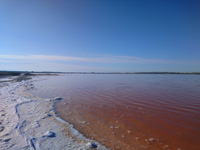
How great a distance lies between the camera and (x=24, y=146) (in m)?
3.17

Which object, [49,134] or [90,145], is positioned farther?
[49,134]

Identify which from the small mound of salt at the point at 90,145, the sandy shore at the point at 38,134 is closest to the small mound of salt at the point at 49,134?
the sandy shore at the point at 38,134

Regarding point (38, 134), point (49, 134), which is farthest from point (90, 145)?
point (38, 134)

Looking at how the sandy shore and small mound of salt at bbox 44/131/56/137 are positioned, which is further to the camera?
small mound of salt at bbox 44/131/56/137

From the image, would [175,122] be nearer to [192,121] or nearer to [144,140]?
[192,121]

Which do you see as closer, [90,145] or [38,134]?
[90,145]

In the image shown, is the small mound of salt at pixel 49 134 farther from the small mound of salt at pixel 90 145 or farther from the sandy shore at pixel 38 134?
the small mound of salt at pixel 90 145

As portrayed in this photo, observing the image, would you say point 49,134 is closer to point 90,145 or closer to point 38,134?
point 38,134

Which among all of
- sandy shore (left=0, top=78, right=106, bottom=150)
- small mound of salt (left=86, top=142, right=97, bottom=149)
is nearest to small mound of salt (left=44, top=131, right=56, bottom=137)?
sandy shore (left=0, top=78, right=106, bottom=150)

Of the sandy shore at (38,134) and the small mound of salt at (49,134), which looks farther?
the small mound of salt at (49,134)

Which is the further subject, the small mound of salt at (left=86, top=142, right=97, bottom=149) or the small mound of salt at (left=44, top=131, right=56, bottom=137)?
the small mound of salt at (left=44, top=131, right=56, bottom=137)

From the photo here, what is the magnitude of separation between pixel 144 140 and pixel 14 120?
5340 millimetres

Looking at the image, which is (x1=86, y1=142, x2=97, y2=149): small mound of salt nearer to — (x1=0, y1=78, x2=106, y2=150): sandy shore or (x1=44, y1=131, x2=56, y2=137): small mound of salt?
(x1=0, y1=78, x2=106, y2=150): sandy shore

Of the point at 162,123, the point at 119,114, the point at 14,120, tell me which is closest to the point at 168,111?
the point at 162,123
